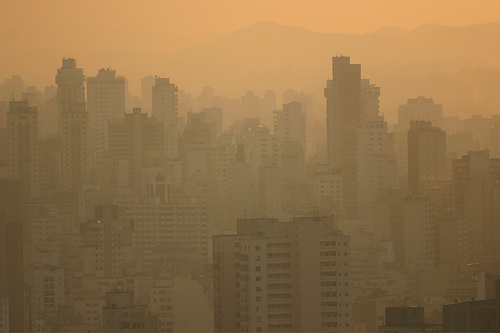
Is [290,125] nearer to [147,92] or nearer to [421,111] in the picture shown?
[147,92]

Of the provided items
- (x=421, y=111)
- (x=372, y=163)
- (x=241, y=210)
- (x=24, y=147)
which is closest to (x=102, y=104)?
(x=24, y=147)

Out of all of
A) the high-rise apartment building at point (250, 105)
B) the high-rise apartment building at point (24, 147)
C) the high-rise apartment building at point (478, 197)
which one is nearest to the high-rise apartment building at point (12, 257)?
the high-rise apartment building at point (24, 147)

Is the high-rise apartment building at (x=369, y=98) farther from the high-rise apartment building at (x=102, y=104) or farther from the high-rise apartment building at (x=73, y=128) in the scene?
the high-rise apartment building at (x=73, y=128)

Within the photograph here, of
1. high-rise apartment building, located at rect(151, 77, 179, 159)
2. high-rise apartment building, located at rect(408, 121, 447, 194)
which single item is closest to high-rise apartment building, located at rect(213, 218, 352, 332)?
high-rise apartment building, located at rect(151, 77, 179, 159)

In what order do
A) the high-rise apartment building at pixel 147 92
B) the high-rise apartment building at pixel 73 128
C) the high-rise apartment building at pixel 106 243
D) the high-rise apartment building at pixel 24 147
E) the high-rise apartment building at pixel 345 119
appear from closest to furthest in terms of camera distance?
the high-rise apartment building at pixel 106 243 < the high-rise apartment building at pixel 24 147 < the high-rise apartment building at pixel 147 92 < the high-rise apartment building at pixel 73 128 < the high-rise apartment building at pixel 345 119

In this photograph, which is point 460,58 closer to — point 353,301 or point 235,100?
point 235,100
